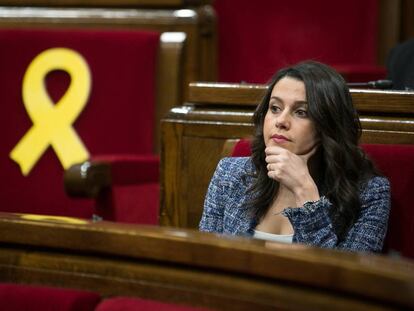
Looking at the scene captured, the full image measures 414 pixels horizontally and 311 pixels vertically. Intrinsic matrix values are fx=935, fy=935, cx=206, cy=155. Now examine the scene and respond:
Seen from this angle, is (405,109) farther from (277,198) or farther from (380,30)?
(380,30)

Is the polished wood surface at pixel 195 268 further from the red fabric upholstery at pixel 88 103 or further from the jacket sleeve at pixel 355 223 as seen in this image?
the red fabric upholstery at pixel 88 103

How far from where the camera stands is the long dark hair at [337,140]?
72cm

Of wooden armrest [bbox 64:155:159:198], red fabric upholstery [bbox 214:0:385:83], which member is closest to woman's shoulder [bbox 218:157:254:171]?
wooden armrest [bbox 64:155:159:198]

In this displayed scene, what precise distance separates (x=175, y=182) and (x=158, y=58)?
29 cm

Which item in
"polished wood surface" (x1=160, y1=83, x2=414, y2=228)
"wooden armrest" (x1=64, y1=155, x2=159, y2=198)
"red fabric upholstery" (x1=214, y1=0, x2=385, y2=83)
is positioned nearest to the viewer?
"polished wood surface" (x1=160, y1=83, x2=414, y2=228)

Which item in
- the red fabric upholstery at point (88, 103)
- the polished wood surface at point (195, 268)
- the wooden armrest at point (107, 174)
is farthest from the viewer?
the red fabric upholstery at point (88, 103)

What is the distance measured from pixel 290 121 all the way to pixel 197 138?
0.46 feet

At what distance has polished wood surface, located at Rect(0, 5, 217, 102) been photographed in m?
1.13

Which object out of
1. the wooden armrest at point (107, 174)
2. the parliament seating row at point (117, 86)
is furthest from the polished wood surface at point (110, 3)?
the wooden armrest at point (107, 174)

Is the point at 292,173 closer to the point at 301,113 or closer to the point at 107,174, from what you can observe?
the point at 301,113

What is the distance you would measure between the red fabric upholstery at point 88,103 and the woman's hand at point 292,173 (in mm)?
417

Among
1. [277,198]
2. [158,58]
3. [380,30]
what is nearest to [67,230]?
[277,198]

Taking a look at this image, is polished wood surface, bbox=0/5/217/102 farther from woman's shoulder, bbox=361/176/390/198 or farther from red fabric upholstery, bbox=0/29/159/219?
woman's shoulder, bbox=361/176/390/198

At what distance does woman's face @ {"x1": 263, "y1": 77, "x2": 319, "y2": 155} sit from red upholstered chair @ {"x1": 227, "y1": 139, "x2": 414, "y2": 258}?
53mm
